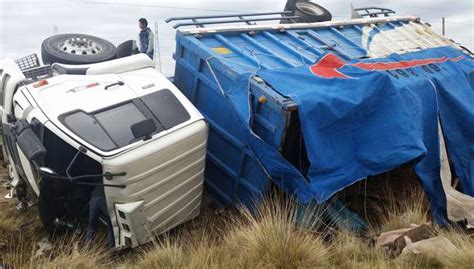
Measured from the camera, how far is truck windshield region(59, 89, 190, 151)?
17.6 feet

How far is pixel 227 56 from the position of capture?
6.82 metres

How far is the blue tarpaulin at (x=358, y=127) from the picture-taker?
5.51 meters

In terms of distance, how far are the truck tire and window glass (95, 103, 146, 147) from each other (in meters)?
1.49

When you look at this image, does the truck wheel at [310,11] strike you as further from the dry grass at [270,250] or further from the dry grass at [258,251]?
the dry grass at [258,251]

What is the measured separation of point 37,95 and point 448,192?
4505 millimetres

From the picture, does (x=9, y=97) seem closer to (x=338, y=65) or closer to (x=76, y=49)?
(x=76, y=49)

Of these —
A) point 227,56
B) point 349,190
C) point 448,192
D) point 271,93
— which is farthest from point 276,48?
point 448,192

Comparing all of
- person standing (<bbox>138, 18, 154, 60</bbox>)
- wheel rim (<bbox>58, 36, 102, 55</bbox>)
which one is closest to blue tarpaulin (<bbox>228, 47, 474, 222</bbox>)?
wheel rim (<bbox>58, 36, 102, 55</bbox>)

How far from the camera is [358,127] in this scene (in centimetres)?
580

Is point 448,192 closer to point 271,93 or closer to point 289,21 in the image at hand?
point 271,93

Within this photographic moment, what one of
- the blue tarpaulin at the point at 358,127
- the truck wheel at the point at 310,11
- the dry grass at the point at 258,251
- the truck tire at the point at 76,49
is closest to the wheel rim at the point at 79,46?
the truck tire at the point at 76,49

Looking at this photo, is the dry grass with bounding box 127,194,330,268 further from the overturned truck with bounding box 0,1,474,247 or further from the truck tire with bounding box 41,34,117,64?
the truck tire with bounding box 41,34,117,64

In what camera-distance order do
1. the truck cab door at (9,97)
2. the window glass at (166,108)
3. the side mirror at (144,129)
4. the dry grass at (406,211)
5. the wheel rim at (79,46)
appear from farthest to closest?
the wheel rim at (79,46) < the truck cab door at (9,97) < the window glass at (166,108) < the dry grass at (406,211) < the side mirror at (144,129)

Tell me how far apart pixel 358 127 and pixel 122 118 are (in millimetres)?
2390
